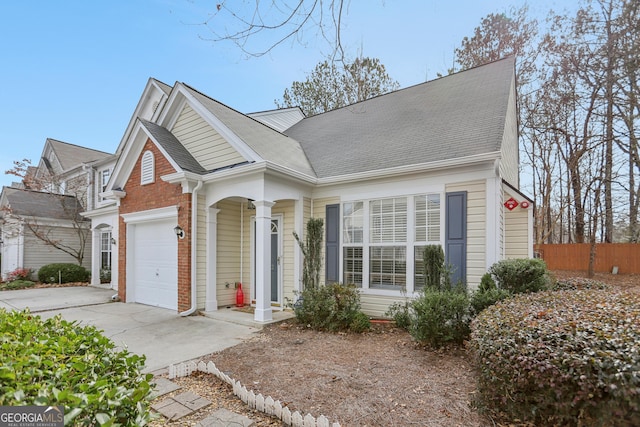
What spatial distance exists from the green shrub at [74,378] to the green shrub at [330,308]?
4402 mm

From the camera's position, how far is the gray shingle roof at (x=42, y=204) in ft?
50.0

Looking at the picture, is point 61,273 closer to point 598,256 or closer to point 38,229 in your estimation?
point 38,229

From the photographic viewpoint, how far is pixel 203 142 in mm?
8391

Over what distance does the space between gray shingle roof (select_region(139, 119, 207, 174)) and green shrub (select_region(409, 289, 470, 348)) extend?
5967mm

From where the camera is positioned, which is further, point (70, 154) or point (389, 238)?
point (70, 154)

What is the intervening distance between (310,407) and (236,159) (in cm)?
581

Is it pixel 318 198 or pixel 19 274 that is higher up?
pixel 318 198

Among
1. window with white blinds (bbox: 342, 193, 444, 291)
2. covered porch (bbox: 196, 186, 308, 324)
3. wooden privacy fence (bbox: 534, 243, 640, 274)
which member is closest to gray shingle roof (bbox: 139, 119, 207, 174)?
covered porch (bbox: 196, 186, 308, 324)

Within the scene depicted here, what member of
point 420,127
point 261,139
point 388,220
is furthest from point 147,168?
point 420,127

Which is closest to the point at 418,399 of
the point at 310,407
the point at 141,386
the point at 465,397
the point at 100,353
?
the point at 465,397

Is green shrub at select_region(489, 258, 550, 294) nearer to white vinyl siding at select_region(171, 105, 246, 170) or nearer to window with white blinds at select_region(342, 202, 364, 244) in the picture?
window with white blinds at select_region(342, 202, 364, 244)

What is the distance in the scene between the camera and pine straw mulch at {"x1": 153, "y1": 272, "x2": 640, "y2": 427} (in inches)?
122

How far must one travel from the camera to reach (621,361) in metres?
2.19

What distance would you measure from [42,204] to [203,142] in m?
13.3
